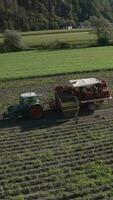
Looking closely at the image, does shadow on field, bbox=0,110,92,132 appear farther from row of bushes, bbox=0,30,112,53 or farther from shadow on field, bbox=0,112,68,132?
row of bushes, bbox=0,30,112,53

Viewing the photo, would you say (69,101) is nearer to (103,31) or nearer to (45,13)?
(103,31)

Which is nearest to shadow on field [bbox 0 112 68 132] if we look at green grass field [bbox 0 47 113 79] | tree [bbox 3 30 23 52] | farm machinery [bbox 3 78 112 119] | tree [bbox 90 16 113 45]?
farm machinery [bbox 3 78 112 119]

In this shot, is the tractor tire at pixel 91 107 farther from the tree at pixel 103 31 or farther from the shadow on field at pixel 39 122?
the tree at pixel 103 31

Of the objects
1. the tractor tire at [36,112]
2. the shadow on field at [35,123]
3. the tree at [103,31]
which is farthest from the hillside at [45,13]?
the tractor tire at [36,112]

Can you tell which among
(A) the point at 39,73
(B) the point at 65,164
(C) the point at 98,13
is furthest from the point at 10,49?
(C) the point at 98,13

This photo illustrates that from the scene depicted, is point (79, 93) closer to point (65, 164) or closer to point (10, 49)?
point (65, 164)
